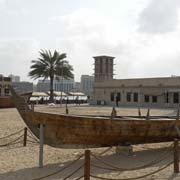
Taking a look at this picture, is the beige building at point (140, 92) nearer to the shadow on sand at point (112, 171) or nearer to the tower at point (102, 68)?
the tower at point (102, 68)

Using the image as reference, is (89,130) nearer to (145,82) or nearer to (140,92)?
(140,92)

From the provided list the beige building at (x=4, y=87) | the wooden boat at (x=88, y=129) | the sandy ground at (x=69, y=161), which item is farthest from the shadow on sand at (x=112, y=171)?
the beige building at (x=4, y=87)

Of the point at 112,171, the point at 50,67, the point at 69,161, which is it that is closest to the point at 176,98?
the point at 50,67

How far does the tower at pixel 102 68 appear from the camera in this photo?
7206 centimetres

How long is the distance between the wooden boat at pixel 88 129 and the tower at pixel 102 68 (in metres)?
59.8

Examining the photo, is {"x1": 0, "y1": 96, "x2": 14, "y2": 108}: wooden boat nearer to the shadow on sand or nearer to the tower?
the tower

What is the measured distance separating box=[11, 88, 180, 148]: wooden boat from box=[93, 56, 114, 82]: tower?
59.8 m

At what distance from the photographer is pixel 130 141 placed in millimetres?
→ 11883

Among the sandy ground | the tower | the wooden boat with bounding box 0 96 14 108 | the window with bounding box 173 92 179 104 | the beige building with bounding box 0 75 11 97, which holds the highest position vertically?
the tower

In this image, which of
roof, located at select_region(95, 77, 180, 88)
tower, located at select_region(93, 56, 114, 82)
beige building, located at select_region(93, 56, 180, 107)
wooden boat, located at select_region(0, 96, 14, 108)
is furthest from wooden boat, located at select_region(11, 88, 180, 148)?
tower, located at select_region(93, 56, 114, 82)

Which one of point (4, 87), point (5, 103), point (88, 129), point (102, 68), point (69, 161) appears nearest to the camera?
point (88, 129)

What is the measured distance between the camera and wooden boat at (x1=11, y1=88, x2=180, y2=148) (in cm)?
1084

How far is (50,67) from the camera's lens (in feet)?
175

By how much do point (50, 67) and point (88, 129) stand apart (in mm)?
42889
